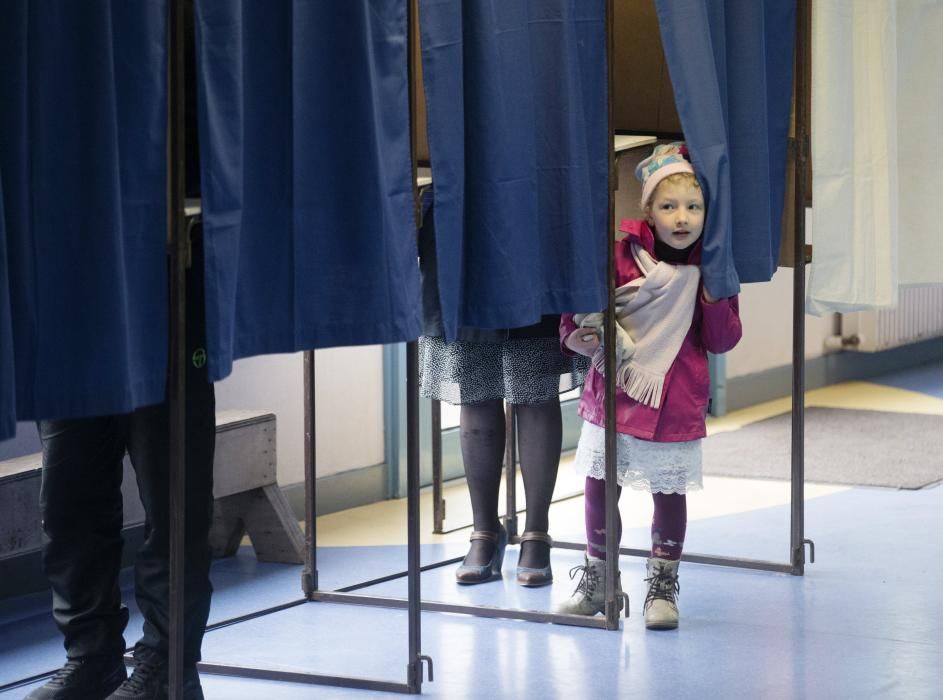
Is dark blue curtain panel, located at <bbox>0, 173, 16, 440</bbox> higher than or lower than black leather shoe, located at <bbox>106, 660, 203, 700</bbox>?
higher

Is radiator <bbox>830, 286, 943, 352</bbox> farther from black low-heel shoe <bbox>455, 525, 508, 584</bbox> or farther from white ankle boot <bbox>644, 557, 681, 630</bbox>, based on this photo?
white ankle boot <bbox>644, 557, 681, 630</bbox>

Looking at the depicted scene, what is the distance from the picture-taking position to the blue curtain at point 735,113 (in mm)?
3172

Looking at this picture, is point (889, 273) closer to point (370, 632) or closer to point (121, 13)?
point (370, 632)

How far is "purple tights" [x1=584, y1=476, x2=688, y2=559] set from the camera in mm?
3344

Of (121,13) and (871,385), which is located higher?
(121,13)

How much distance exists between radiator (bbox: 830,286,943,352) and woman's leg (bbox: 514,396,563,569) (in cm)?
398

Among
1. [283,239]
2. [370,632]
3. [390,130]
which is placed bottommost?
[370,632]

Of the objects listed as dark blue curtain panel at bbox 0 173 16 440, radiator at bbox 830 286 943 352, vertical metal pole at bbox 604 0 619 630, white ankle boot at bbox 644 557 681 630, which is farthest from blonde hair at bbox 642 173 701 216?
radiator at bbox 830 286 943 352

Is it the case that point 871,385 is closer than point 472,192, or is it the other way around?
point 472,192

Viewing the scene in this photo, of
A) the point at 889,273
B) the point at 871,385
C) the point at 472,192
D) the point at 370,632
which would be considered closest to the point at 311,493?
the point at 370,632

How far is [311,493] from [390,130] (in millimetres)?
1203

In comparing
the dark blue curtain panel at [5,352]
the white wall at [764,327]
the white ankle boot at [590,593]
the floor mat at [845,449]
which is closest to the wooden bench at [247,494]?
the white ankle boot at [590,593]

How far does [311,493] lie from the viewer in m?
3.49

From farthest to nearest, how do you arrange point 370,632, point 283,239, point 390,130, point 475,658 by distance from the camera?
point 370,632, point 475,658, point 390,130, point 283,239
